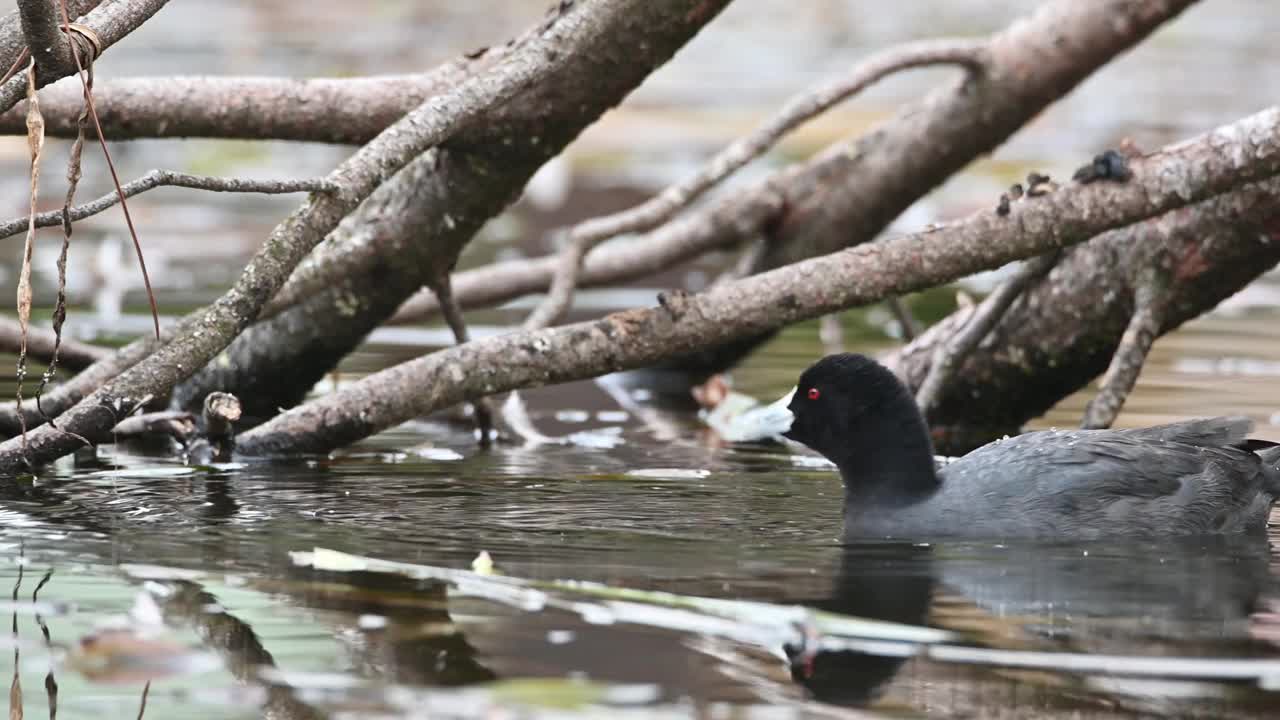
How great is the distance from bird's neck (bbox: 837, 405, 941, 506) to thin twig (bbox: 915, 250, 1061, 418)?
169cm

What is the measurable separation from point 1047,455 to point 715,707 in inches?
90.8

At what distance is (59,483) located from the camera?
5.94 meters

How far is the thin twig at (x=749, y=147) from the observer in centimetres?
768

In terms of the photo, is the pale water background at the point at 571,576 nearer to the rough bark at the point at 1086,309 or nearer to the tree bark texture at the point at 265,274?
the tree bark texture at the point at 265,274

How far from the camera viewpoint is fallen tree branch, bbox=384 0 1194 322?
7941 mm

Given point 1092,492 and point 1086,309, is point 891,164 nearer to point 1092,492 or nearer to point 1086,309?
point 1086,309

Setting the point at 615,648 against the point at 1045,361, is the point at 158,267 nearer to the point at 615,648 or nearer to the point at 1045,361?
the point at 1045,361

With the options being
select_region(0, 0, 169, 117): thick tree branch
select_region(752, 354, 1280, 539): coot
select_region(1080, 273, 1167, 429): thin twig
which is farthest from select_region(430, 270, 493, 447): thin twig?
select_region(0, 0, 169, 117): thick tree branch

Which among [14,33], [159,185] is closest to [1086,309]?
[159,185]

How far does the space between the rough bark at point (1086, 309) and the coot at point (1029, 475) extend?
4.30ft

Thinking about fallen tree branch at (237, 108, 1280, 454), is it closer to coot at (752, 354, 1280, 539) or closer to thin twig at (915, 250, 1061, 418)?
coot at (752, 354, 1280, 539)

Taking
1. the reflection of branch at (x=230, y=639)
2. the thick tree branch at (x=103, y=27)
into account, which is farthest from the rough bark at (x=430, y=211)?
the reflection of branch at (x=230, y=639)

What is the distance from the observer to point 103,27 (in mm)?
4730

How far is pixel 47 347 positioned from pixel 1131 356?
420cm
